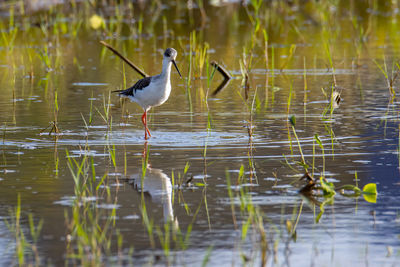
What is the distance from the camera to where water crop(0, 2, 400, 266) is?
16.0 feet

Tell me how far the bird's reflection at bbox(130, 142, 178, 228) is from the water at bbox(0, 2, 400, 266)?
1 cm

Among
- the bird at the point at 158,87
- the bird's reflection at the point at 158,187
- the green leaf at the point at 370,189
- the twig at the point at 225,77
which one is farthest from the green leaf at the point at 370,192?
the twig at the point at 225,77

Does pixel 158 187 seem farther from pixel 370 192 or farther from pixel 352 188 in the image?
pixel 370 192

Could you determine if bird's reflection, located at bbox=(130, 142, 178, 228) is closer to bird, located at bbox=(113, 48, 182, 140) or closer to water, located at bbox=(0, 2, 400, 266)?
water, located at bbox=(0, 2, 400, 266)

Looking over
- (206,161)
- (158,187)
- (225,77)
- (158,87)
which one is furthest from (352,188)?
(225,77)

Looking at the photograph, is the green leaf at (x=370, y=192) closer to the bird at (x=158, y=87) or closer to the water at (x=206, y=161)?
the water at (x=206, y=161)

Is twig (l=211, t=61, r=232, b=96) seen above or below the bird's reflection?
above

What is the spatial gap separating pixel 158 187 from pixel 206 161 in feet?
3.14

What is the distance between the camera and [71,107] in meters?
10.4

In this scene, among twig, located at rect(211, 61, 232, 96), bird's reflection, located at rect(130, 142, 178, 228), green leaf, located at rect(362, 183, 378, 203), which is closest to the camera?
bird's reflection, located at rect(130, 142, 178, 228)

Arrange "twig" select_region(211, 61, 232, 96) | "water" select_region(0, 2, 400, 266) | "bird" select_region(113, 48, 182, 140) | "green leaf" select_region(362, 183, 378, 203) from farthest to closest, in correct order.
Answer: "twig" select_region(211, 61, 232, 96) → "bird" select_region(113, 48, 182, 140) → "green leaf" select_region(362, 183, 378, 203) → "water" select_region(0, 2, 400, 266)

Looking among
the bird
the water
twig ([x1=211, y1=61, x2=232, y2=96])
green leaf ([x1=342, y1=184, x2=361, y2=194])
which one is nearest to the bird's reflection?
the water

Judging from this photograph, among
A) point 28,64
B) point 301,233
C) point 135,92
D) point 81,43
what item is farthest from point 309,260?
point 81,43

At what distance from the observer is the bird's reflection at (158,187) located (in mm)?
5570
